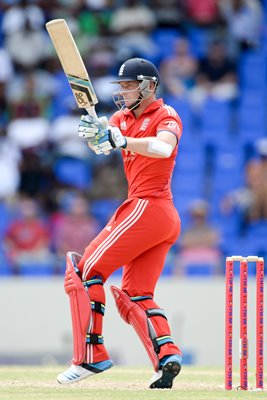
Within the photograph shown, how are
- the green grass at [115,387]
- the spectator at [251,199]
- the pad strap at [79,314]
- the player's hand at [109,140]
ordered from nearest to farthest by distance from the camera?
the green grass at [115,387]
the player's hand at [109,140]
the pad strap at [79,314]
the spectator at [251,199]

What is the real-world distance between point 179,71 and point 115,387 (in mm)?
7325

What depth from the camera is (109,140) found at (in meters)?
6.29

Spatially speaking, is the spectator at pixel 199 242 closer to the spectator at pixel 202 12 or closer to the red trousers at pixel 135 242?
the spectator at pixel 202 12

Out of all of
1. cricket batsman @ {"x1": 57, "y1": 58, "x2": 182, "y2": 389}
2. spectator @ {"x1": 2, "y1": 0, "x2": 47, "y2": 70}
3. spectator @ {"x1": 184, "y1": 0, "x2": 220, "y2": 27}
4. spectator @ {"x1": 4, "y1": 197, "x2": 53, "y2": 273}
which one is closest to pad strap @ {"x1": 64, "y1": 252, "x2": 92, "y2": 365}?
cricket batsman @ {"x1": 57, "y1": 58, "x2": 182, "y2": 389}

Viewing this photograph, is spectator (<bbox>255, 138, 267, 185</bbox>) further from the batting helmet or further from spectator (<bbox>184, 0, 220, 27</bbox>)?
the batting helmet

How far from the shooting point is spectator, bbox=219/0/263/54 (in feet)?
46.0

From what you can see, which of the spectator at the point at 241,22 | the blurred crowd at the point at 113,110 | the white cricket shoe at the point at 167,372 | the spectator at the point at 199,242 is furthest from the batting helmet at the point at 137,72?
the spectator at the point at 241,22

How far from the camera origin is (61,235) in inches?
459

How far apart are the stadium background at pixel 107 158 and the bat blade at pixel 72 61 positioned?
153 inches

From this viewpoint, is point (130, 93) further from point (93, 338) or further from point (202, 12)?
point (202, 12)

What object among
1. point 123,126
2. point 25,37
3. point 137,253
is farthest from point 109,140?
point 25,37

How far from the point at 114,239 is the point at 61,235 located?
503 cm

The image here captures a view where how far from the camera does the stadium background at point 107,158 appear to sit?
10344mm

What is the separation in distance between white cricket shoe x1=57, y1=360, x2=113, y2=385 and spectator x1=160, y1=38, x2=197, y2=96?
713 cm
